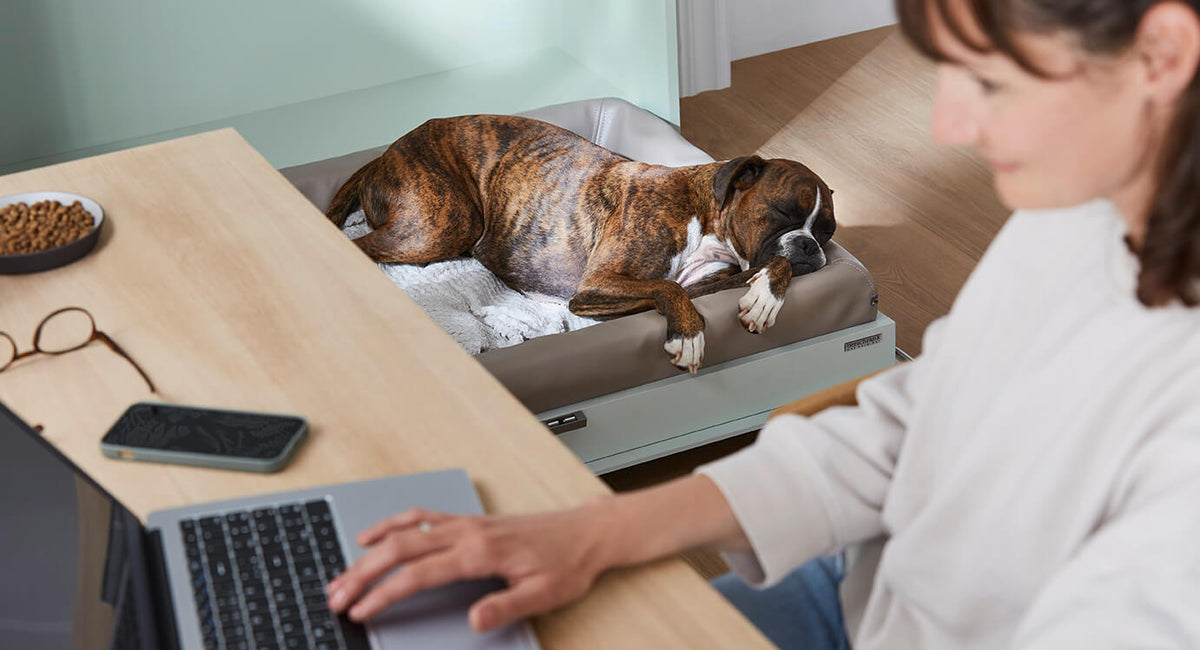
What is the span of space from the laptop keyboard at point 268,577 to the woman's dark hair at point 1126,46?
2.01 feet

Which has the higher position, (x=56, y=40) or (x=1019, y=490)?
(x=1019, y=490)

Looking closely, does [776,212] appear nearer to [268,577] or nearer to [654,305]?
[654,305]

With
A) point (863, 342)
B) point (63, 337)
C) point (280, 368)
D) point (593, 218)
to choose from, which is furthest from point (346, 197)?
point (280, 368)

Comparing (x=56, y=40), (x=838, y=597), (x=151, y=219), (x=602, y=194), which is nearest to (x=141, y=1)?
(x=56, y=40)

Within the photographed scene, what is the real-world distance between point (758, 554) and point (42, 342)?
837mm

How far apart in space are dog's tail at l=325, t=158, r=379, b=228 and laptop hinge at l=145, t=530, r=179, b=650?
2.11 meters

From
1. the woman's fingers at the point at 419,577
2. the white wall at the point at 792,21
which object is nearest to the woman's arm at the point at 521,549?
the woman's fingers at the point at 419,577

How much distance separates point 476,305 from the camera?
2.83 metres

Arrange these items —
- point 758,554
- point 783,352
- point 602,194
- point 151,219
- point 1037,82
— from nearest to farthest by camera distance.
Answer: point 1037,82 → point 758,554 → point 151,219 → point 783,352 → point 602,194

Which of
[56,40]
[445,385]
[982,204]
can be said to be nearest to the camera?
[445,385]

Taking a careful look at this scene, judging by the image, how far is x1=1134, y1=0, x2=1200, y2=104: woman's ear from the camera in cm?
65

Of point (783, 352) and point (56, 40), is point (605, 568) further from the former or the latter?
point (56, 40)

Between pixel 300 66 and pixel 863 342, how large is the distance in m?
2.00

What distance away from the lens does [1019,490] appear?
0.92m
